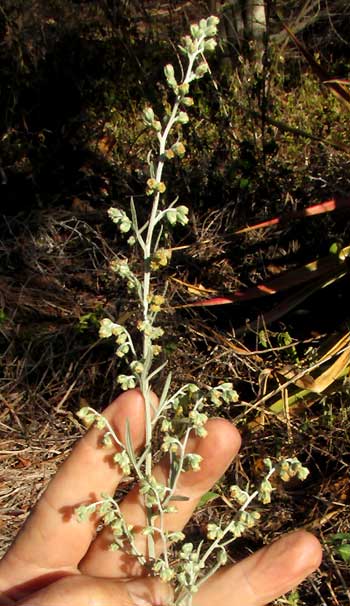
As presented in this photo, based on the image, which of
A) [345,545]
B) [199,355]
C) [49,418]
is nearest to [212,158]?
[199,355]

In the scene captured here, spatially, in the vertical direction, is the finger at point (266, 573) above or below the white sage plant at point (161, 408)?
below

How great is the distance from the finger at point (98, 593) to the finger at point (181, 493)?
195mm

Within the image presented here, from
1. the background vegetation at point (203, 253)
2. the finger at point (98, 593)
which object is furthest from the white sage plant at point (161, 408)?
the background vegetation at point (203, 253)

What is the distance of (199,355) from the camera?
3.22 m

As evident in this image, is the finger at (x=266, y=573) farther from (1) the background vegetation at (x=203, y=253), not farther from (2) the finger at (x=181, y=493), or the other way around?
(1) the background vegetation at (x=203, y=253)

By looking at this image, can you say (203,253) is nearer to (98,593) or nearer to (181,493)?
(181,493)

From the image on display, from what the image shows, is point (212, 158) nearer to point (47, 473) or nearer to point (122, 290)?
point (122, 290)

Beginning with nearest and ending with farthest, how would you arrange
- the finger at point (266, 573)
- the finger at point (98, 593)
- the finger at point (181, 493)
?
the finger at point (98, 593)
the finger at point (266, 573)
the finger at point (181, 493)

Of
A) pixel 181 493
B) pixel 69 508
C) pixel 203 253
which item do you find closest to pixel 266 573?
pixel 181 493

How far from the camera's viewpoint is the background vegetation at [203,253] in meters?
2.88

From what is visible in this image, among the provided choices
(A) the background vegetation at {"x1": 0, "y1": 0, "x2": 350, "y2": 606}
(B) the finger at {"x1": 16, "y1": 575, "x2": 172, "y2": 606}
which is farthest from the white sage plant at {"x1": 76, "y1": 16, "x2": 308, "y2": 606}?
(A) the background vegetation at {"x1": 0, "y1": 0, "x2": 350, "y2": 606}

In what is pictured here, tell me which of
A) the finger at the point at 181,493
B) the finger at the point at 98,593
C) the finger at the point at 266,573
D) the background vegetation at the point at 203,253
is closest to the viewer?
the finger at the point at 98,593

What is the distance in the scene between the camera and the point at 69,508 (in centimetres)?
179

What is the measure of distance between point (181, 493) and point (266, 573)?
274 mm
